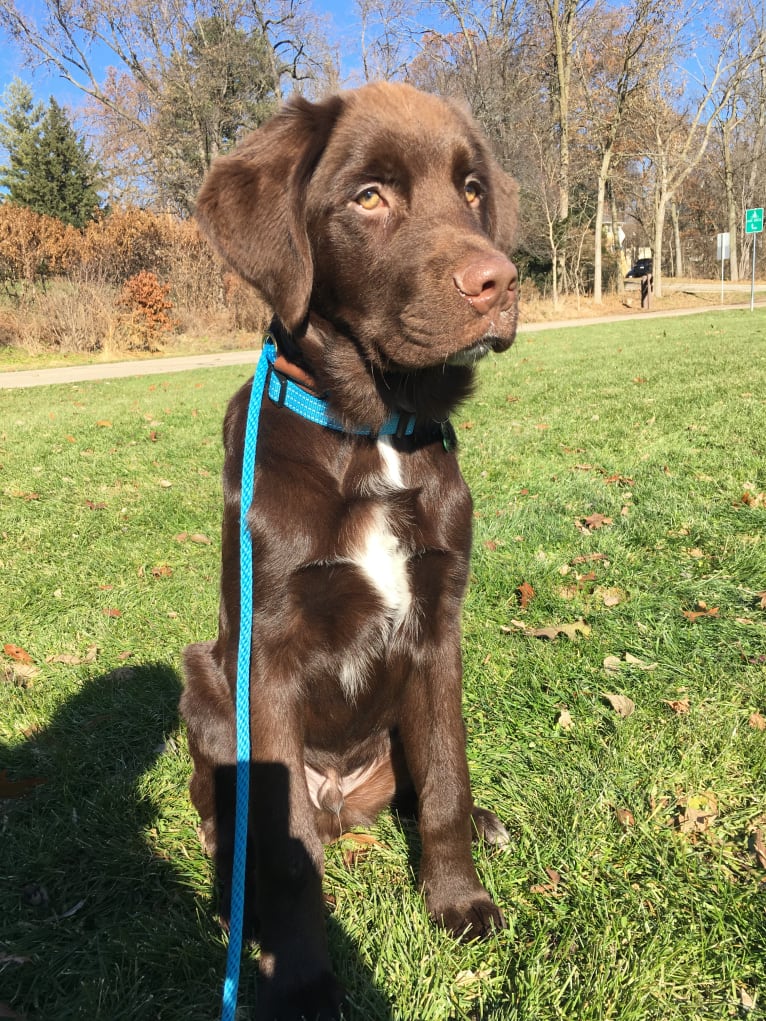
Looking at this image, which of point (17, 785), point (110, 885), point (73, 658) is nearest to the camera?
point (110, 885)

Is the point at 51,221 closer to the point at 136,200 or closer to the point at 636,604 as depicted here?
the point at 136,200

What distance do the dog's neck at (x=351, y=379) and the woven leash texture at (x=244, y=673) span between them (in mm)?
87

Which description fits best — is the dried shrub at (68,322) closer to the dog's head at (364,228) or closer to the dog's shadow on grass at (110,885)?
the dog's shadow on grass at (110,885)

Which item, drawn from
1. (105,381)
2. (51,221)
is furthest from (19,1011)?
(51,221)

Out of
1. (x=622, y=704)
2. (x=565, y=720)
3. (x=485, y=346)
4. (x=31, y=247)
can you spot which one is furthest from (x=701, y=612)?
(x=31, y=247)

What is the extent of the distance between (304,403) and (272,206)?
0.53 meters

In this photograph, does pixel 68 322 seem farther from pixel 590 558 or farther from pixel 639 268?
pixel 639 268

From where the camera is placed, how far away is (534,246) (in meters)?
28.2

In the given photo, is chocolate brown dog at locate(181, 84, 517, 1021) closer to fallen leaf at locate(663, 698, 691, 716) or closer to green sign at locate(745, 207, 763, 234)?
fallen leaf at locate(663, 698, 691, 716)

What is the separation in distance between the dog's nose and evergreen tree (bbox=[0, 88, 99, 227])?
29379 mm

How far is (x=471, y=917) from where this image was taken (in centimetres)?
190

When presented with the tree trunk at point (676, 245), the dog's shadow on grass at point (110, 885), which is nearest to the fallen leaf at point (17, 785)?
the dog's shadow on grass at point (110, 885)

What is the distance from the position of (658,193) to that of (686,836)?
39043mm

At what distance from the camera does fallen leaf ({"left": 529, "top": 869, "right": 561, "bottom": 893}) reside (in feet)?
6.54
